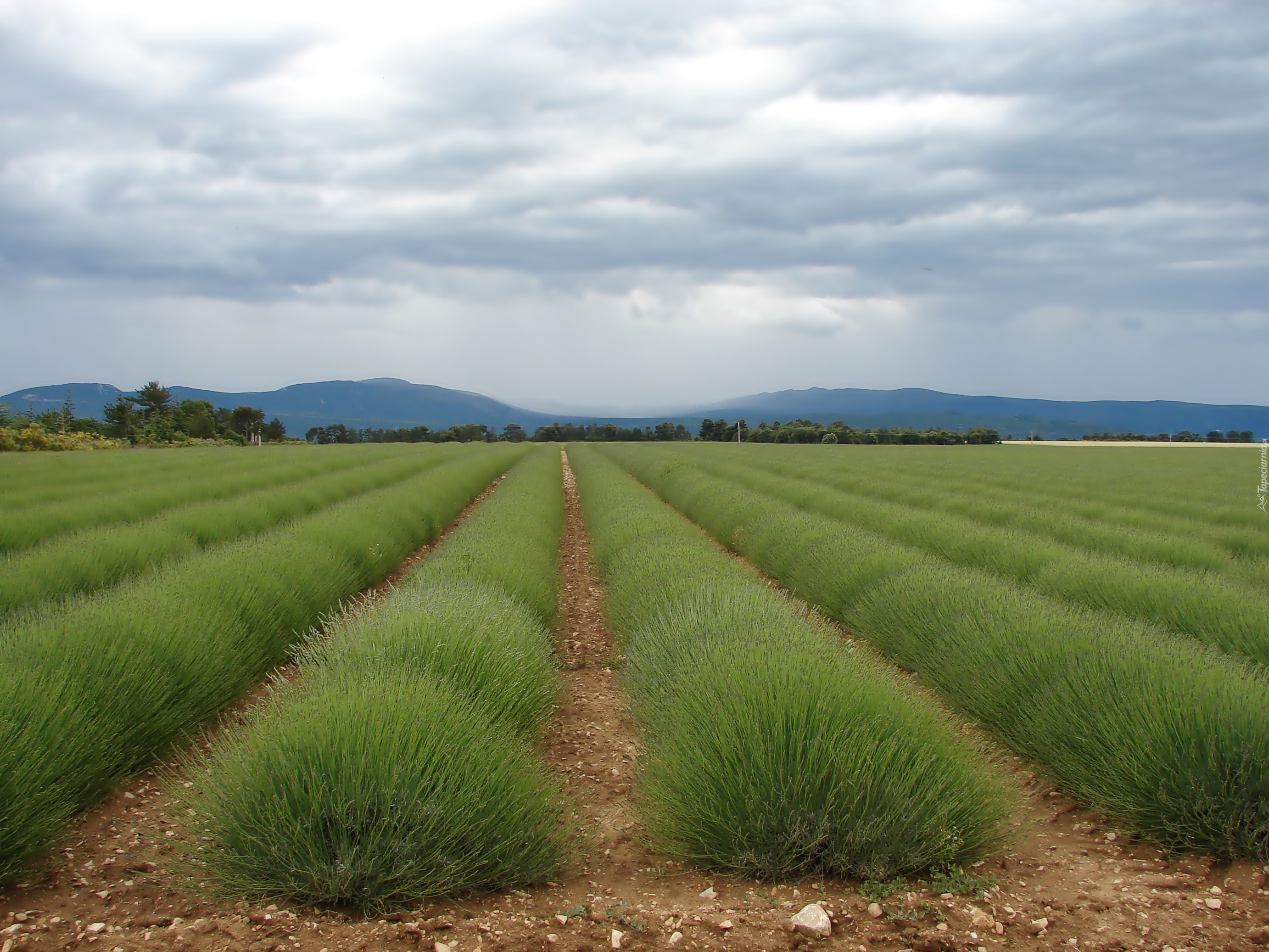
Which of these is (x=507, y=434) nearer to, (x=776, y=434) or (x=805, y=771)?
(x=776, y=434)

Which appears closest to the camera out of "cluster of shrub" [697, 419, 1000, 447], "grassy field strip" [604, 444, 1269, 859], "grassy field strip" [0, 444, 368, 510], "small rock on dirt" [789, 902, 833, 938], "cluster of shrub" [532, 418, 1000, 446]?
"small rock on dirt" [789, 902, 833, 938]

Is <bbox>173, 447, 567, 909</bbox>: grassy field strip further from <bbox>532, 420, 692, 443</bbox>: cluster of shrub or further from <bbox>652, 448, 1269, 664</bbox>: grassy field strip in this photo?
<bbox>532, 420, 692, 443</bbox>: cluster of shrub

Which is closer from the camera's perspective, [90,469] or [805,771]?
[805,771]

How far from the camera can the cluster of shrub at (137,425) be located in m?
33.8

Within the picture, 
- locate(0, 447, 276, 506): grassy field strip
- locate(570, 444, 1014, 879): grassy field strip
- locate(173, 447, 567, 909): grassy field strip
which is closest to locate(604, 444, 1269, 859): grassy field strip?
locate(570, 444, 1014, 879): grassy field strip

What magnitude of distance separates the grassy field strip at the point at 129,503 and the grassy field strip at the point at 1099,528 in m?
11.8

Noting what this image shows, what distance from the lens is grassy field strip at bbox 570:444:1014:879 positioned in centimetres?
261

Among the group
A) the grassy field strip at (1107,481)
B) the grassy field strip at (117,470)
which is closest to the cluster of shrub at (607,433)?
the grassy field strip at (1107,481)

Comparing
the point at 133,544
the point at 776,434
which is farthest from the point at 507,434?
the point at 133,544

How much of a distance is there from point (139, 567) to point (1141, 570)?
8890 mm

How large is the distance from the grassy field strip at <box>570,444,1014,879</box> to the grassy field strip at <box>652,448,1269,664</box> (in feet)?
9.04

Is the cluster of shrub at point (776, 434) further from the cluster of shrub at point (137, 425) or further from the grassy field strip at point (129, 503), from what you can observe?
the grassy field strip at point (129, 503)

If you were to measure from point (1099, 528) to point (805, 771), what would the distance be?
827 centimetres

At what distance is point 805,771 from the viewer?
8.77ft
